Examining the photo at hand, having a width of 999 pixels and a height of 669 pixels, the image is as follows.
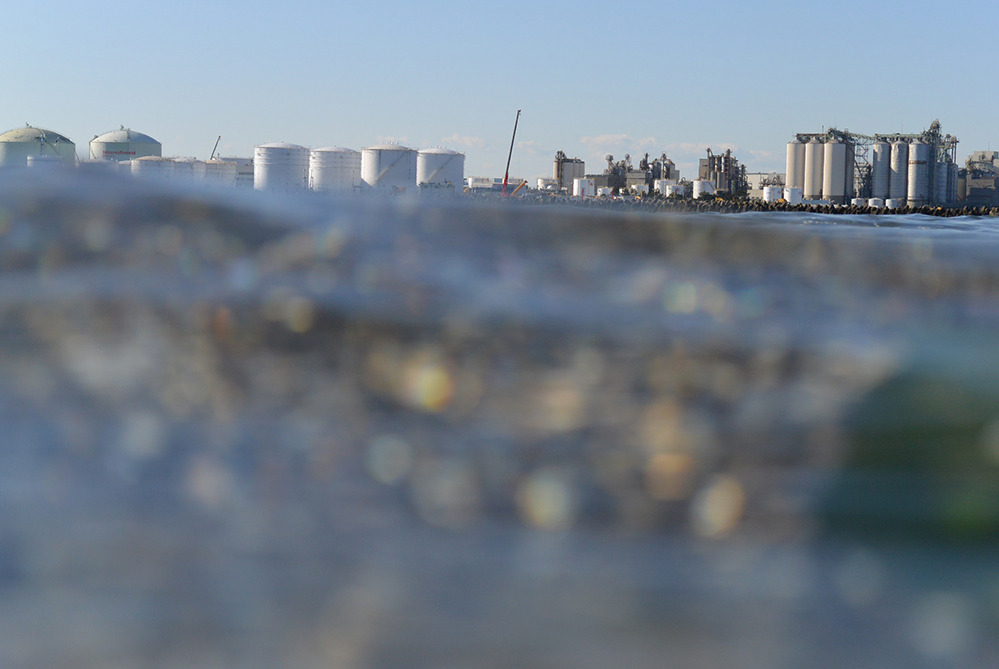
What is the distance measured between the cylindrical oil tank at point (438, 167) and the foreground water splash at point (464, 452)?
4330 cm

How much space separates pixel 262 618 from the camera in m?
1.34

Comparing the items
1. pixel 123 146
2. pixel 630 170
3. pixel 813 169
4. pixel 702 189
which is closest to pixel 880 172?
pixel 813 169

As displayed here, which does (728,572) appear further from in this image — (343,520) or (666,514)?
(343,520)

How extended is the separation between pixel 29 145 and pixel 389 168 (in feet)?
74.3

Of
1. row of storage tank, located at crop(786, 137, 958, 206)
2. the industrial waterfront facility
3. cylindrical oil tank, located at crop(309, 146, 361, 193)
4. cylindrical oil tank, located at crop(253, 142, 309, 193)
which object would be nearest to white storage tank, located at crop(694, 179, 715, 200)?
the industrial waterfront facility

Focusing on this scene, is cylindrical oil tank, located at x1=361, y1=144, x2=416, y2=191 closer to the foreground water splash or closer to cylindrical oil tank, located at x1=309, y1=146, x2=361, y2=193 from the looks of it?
cylindrical oil tank, located at x1=309, y1=146, x2=361, y2=193

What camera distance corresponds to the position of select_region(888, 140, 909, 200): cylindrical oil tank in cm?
4988

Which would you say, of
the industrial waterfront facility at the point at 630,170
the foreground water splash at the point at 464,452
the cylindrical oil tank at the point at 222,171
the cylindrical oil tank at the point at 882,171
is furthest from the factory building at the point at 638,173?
the foreground water splash at the point at 464,452

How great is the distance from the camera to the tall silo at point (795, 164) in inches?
2053

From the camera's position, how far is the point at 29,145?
51.1 meters

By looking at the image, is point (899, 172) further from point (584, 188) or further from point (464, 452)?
point (464, 452)

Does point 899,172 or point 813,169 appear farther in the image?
point 813,169

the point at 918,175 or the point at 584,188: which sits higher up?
the point at 918,175

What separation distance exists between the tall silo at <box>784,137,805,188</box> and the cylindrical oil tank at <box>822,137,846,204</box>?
1.32m
